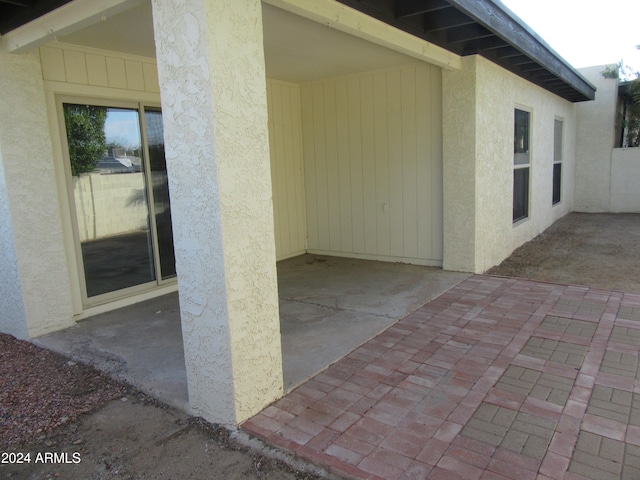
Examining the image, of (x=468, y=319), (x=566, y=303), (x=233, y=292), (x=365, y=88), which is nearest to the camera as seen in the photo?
(x=233, y=292)

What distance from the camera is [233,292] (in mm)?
2551

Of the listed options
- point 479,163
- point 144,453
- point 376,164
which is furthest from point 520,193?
point 144,453

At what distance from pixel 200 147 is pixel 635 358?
134 inches

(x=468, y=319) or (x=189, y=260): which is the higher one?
(x=189, y=260)

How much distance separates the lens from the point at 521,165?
24.3 feet

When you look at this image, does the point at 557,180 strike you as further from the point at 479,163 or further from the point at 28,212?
the point at 28,212

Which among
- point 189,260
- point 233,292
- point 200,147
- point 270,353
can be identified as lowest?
point 270,353

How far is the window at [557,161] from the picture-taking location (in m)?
9.75

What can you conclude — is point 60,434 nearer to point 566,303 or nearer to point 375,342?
point 375,342

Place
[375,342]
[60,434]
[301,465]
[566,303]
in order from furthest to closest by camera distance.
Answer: [566,303] → [375,342] → [60,434] → [301,465]

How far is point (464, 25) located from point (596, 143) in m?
8.61

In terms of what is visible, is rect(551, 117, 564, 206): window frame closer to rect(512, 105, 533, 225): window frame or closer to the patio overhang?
rect(512, 105, 533, 225): window frame

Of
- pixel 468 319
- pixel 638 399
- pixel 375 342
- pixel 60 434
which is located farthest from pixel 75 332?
pixel 638 399

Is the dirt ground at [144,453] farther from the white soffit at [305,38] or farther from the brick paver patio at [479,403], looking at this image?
the white soffit at [305,38]
